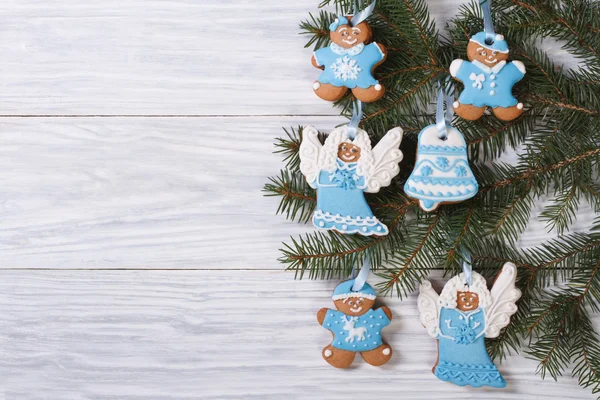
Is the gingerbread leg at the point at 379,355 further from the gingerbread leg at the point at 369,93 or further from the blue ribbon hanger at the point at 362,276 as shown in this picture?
the gingerbread leg at the point at 369,93

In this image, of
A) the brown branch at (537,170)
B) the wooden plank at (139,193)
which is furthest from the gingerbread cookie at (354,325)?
the brown branch at (537,170)

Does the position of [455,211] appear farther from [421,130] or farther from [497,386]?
[497,386]

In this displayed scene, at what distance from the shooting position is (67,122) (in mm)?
810

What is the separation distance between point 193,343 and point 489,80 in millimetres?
541

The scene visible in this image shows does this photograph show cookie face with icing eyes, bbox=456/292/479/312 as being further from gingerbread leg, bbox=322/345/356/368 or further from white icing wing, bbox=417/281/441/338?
gingerbread leg, bbox=322/345/356/368

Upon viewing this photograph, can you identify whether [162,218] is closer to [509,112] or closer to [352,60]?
[352,60]

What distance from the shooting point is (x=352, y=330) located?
2.52ft

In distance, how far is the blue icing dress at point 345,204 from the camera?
0.73 meters

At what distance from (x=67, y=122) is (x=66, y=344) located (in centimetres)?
32

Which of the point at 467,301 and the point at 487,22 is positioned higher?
the point at 487,22

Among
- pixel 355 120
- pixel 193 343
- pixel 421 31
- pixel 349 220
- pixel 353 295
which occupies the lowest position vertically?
pixel 193 343

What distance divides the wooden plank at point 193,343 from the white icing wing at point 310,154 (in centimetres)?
16

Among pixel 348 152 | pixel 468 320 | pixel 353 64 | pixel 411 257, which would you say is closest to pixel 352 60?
pixel 353 64

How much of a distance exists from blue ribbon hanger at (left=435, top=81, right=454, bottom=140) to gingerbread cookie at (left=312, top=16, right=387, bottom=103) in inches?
3.1
